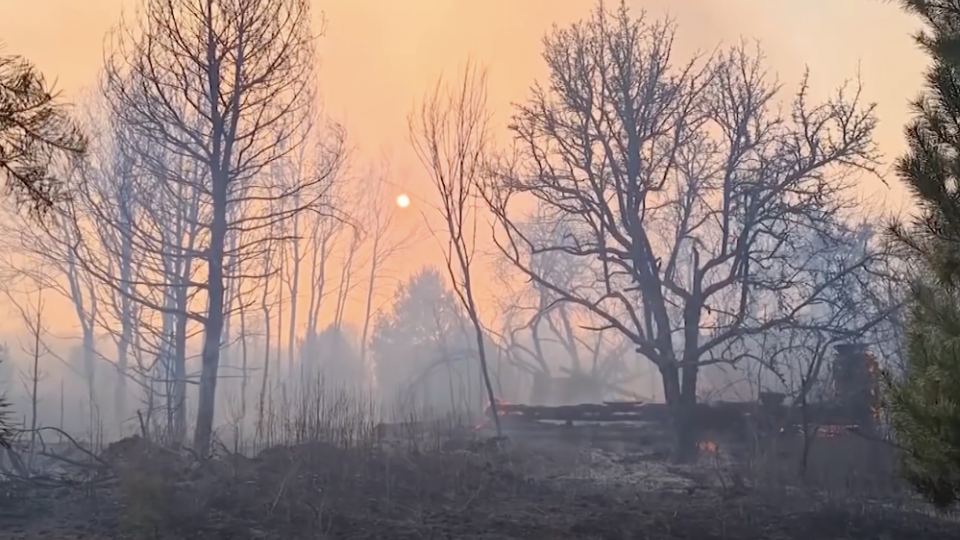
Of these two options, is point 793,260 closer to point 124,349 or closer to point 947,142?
point 947,142

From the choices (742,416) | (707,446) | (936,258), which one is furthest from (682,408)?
(936,258)

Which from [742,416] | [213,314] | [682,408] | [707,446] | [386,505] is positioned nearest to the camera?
[386,505]

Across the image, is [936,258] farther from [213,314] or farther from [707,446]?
[707,446]

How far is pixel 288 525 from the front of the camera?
10273 mm

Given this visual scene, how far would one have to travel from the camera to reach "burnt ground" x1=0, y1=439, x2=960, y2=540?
33.4 ft

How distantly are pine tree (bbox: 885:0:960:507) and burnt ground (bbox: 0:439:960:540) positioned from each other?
11.4 ft

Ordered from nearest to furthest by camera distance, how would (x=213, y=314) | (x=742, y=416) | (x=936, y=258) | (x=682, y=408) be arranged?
1. (x=936, y=258)
2. (x=213, y=314)
3. (x=682, y=408)
4. (x=742, y=416)

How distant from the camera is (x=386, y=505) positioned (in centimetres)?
1145

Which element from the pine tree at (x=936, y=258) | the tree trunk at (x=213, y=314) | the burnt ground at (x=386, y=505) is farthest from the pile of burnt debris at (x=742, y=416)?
the tree trunk at (x=213, y=314)

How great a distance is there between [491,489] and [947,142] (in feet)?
25.3

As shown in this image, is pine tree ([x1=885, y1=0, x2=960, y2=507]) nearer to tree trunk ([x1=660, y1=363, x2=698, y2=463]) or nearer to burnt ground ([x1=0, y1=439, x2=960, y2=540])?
burnt ground ([x1=0, y1=439, x2=960, y2=540])

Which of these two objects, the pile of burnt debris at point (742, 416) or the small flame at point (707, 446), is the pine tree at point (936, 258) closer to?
the pile of burnt debris at point (742, 416)

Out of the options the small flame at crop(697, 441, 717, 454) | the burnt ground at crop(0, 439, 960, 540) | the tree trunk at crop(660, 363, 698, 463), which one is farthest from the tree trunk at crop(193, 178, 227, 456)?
the small flame at crop(697, 441, 717, 454)

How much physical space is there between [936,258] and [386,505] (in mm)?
6696
